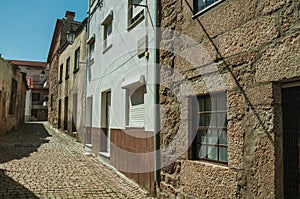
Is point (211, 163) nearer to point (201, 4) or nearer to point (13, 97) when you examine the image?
point (201, 4)

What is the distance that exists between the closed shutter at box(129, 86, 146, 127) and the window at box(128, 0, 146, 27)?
1679 mm

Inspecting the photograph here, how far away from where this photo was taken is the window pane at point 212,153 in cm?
371

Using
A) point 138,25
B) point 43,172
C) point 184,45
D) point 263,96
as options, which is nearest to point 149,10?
point 138,25

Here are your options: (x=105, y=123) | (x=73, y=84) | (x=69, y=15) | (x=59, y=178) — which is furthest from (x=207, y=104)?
(x=69, y=15)

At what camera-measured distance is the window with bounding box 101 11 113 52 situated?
885 centimetres

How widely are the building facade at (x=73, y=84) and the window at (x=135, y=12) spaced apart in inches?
227

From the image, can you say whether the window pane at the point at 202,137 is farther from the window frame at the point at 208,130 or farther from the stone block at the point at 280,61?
the stone block at the point at 280,61

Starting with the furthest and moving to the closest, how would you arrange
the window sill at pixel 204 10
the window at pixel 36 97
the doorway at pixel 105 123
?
the window at pixel 36 97 → the doorway at pixel 105 123 → the window sill at pixel 204 10

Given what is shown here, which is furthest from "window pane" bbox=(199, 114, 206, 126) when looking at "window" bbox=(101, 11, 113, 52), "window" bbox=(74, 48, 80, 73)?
"window" bbox=(74, 48, 80, 73)

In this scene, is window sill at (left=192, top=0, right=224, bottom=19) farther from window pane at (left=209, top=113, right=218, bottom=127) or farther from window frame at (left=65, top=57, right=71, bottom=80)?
window frame at (left=65, top=57, right=71, bottom=80)

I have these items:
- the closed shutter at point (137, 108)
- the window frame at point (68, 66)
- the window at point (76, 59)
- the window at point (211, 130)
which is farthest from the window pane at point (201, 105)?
the window frame at point (68, 66)

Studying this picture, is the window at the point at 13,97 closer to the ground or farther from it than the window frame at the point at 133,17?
closer to the ground

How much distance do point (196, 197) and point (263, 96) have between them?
1.76m

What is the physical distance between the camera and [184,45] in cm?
432
